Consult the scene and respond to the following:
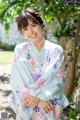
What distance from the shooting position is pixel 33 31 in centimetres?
230

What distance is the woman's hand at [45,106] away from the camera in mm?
2289

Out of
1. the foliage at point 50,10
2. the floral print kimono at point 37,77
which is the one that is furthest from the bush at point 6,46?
the floral print kimono at point 37,77

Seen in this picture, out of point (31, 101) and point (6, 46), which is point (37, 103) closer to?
point (31, 101)

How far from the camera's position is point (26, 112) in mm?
2381

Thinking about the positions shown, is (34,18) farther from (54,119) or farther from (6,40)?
(6,40)

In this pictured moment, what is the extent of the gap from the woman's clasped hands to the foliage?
3.10 meters

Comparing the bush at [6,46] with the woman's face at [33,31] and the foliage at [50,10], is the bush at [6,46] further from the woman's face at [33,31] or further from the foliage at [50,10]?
the woman's face at [33,31]

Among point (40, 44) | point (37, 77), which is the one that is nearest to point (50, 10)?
point (40, 44)

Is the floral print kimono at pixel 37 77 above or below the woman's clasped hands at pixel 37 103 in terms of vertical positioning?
above

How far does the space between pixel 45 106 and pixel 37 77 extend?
0.22 m

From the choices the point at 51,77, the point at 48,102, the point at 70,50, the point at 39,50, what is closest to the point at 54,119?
the point at 48,102

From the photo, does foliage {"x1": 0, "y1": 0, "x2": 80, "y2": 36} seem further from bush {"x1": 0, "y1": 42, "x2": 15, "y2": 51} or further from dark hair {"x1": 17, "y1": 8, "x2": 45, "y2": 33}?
bush {"x1": 0, "y1": 42, "x2": 15, "y2": 51}

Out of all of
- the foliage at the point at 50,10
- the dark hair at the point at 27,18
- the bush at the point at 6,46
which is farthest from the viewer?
the bush at the point at 6,46

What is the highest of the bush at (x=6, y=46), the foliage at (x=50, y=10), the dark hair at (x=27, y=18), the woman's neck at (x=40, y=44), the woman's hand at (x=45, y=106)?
the bush at (x=6, y=46)
